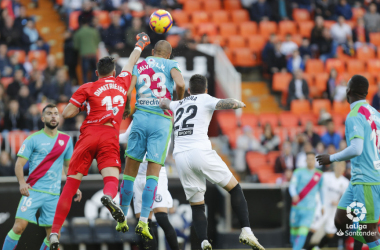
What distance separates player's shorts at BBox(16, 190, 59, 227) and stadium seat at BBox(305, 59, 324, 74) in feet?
40.1

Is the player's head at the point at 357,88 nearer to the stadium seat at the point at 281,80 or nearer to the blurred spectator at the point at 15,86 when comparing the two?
the blurred spectator at the point at 15,86

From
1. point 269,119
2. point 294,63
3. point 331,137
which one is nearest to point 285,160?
point 331,137

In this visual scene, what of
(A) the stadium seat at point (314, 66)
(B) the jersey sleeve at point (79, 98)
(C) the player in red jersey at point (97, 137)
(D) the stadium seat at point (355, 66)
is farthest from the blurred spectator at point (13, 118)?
(D) the stadium seat at point (355, 66)

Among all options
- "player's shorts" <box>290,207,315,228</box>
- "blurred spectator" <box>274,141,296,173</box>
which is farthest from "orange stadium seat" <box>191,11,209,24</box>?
"player's shorts" <box>290,207,315,228</box>

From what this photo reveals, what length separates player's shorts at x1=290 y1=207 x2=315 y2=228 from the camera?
13.7 meters

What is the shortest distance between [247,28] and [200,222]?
1325 cm

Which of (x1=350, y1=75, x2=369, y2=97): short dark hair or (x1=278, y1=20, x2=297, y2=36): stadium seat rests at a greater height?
(x1=278, y1=20, x2=297, y2=36): stadium seat

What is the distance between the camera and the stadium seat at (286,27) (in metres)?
21.3

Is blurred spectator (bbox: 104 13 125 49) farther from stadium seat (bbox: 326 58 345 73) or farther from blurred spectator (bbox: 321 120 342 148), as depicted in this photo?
stadium seat (bbox: 326 58 345 73)

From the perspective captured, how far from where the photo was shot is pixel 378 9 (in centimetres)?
2342

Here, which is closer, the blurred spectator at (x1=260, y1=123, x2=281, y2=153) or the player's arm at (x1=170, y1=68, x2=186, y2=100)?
the player's arm at (x1=170, y1=68, x2=186, y2=100)

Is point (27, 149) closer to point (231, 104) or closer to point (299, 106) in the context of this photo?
point (231, 104)

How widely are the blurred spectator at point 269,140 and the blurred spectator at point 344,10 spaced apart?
8480 millimetres

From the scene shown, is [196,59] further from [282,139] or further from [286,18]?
[286,18]
